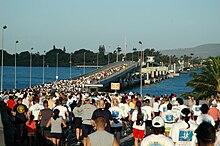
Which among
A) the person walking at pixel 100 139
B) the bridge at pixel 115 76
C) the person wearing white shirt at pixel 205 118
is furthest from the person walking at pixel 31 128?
the bridge at pixel 115 76

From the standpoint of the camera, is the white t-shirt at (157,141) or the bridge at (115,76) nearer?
the white t-shirt at (157,141)

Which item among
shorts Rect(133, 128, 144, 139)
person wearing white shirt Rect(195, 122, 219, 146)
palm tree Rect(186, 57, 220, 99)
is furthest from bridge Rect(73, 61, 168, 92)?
person wearing white shirt Rect(195, 122, 219, 146)

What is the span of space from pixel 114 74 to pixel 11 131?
93740 millimetres

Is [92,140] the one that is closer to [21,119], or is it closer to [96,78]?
[21,119]

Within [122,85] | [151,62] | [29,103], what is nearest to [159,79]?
[151,62]

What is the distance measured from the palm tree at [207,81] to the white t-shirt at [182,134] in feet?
107

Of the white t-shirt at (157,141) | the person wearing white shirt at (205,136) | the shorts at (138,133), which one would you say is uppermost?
the person wearing white shirt at (205,136)

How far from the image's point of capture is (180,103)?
57.4 feet

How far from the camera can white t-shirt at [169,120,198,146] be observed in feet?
34.3

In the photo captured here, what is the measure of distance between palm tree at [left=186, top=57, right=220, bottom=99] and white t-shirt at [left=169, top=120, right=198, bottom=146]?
32698mm

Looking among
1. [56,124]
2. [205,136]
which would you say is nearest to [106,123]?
[56,124]

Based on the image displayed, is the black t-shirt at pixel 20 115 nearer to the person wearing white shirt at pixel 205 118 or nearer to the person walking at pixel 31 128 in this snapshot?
the person walking at pixel 31 128

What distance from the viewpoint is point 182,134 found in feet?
34.5

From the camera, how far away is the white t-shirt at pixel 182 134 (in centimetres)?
1046
